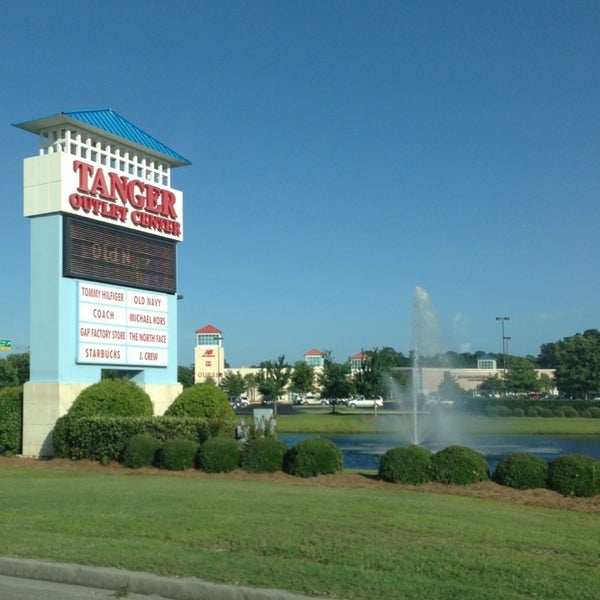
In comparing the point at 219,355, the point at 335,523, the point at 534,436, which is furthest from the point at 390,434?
the point at 219,355

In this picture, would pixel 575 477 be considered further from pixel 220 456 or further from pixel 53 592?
pixel 53 592

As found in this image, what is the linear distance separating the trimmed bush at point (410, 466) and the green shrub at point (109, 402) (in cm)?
921

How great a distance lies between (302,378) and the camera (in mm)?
88438

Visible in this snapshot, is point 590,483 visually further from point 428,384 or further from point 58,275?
point 428,384

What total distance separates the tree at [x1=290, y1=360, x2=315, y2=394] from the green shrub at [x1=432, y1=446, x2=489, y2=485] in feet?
230

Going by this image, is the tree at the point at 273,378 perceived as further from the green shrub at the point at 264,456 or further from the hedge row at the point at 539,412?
the green shrub at the point at 264,456

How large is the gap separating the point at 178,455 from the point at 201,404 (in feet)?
18.6

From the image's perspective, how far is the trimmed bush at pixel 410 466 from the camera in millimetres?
16797

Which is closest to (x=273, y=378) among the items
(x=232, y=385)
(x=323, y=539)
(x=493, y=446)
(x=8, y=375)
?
(x=232, y=385)

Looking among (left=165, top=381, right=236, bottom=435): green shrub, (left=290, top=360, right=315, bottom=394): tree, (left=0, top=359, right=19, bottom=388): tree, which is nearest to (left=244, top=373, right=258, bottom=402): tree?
(left=290, top=360, right=315, bottom=394): tree

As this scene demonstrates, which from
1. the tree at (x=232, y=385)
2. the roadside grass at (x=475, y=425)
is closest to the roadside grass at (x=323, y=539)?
the roadside grass at (x=475, y=425)

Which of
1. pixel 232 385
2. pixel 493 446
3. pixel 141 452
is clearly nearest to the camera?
pixel 141 452

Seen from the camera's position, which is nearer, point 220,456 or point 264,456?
point 264,456

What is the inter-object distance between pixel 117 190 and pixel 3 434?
7.92m
